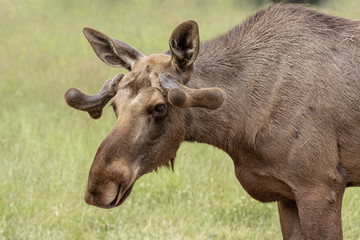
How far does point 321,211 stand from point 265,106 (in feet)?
2.83

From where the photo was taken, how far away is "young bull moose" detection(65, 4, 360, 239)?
424 centimetres

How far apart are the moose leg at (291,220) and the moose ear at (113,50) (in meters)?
1.70

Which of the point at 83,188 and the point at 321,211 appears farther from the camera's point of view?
the point at 83,188

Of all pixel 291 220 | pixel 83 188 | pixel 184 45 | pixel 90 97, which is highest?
pixel 184 45

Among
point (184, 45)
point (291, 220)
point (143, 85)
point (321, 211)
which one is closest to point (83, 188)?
point (291, 220)

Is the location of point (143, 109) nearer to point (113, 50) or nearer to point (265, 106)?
point (113, 50)

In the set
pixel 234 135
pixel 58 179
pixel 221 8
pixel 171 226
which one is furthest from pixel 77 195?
pixel 221 8

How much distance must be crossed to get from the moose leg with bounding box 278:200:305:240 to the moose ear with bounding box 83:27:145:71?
5.59 feet

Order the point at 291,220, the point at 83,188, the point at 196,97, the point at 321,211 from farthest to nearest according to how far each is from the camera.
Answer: the point at 83,188 → the point at 291,220 → the point at 321,211 → the point at 196,97

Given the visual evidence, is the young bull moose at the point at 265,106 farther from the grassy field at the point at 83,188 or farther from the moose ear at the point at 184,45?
the grassy field at the point at 83,188

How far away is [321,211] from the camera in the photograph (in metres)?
4.45

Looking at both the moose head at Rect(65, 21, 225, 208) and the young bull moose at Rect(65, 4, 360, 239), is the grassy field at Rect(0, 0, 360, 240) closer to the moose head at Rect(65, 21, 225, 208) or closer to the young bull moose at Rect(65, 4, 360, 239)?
the young bull moose at Rect(65, 4, 360, 239)

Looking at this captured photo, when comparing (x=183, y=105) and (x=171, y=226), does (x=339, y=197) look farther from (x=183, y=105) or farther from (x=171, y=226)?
(x=171, y=226)

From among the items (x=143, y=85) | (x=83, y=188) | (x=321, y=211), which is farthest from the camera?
(x=83, y=188)
